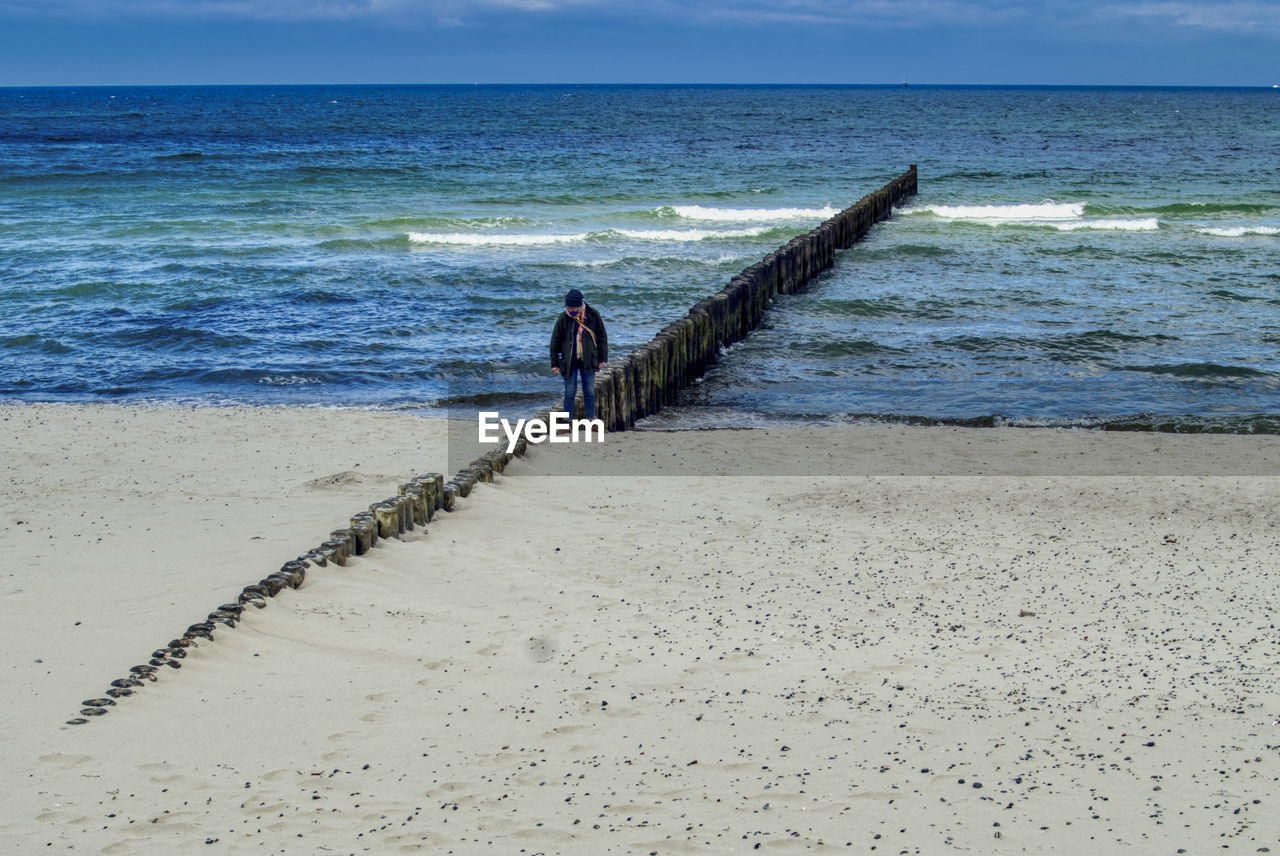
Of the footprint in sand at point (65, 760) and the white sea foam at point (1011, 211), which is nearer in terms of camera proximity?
the footprint in sand at point (65, 760)

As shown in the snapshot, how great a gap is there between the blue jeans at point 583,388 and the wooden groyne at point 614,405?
22 cm

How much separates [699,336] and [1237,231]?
1947 centimetres

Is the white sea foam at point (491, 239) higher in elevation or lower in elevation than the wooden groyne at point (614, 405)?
higher

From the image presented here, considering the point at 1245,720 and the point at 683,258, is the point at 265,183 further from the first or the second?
the point at 1245,720

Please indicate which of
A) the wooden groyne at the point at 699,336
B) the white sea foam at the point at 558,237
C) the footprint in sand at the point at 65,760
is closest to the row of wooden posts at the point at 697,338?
the wooden groyne at the point at 699,336

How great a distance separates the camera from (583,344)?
11.8 m

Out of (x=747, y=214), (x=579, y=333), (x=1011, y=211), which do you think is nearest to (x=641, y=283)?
(x=579, y=333)

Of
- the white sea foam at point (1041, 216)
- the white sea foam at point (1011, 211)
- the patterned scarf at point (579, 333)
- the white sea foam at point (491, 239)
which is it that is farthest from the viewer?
the white sea foam at point (1011, 211)

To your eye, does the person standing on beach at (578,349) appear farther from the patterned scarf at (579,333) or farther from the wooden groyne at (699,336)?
the wooden groyne at (699,336)

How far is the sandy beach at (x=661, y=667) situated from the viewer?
4.92 metres

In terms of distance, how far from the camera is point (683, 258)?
25.8 meters

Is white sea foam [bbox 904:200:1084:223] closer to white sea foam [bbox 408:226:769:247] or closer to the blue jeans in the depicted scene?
white sea foam [bbox 408:226:769:247]

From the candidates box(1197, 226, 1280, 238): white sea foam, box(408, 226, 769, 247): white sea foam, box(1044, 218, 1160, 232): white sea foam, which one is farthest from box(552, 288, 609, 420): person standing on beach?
box(1197, 226, 1280, 238): white sea foam

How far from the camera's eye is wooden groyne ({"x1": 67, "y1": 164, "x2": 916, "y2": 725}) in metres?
6.50
